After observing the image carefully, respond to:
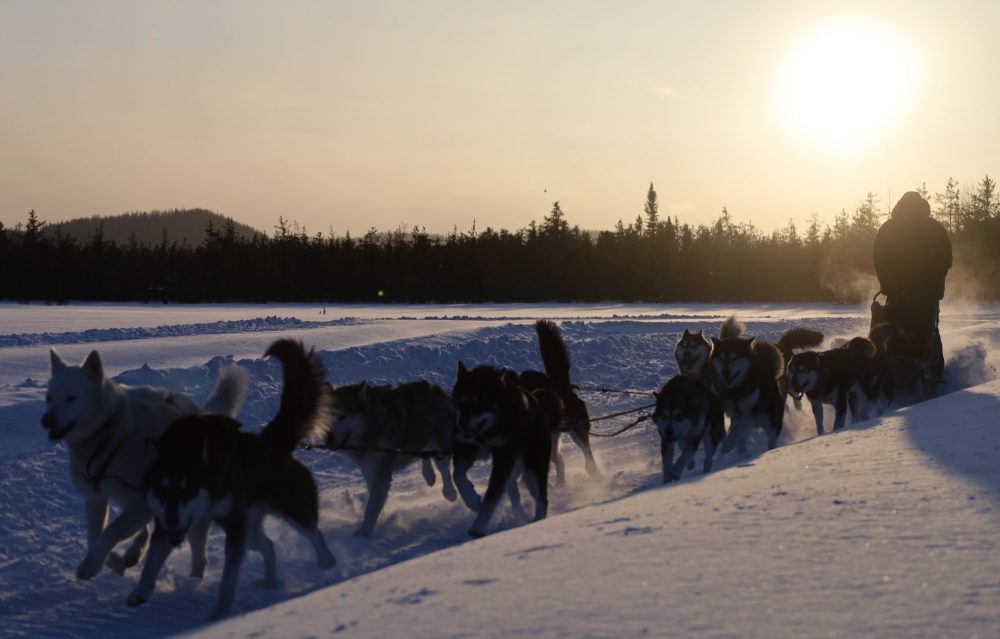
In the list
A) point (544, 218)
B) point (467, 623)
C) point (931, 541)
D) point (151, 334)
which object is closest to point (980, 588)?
point (931, 541)

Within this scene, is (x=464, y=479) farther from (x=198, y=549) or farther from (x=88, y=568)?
(x=88, y=568)

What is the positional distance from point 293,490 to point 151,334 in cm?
1321

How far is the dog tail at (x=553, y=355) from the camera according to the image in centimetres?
758

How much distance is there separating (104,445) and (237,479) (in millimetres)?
758

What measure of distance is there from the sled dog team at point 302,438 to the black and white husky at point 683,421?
0.01m

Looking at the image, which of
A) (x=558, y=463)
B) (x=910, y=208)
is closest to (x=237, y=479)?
(x=558, y=463)

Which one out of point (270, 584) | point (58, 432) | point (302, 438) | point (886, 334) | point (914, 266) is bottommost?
point (270, 584)

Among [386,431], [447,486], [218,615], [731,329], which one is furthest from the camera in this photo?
[731,329]

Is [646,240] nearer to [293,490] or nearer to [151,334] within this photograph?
[151,334]

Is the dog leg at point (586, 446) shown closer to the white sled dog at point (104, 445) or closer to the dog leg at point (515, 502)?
the dog leg at point (515, 502)

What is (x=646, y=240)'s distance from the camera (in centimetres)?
5756

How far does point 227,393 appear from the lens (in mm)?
5066

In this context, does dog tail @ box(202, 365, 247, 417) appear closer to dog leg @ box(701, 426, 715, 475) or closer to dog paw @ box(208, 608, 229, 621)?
dog paw @ box(208, 608, 229, 621)

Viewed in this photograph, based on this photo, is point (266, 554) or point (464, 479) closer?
point (266, 554)
